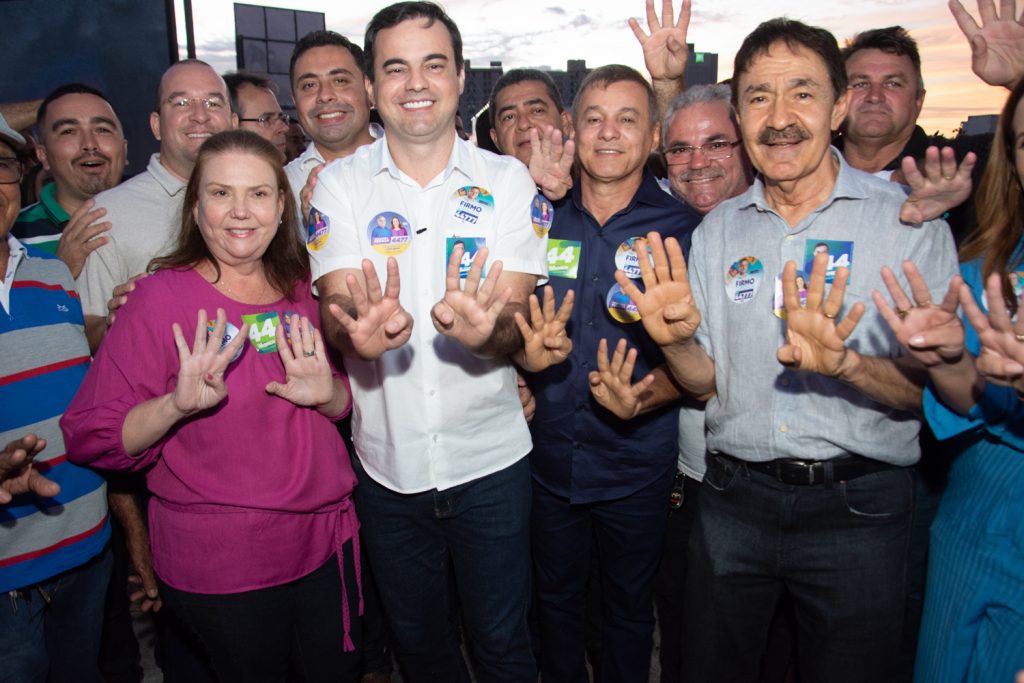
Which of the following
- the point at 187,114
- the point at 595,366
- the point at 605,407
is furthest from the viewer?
the point at 187,114

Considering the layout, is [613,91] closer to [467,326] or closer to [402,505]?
[467,326]

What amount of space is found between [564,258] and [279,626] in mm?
1580

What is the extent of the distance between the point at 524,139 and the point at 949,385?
2320mm

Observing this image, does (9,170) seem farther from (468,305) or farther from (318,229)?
(468,305)

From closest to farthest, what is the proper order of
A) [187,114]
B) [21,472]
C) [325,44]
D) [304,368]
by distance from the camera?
1. [21,472]
2. [304,368]
3. [187,114]
4. [325,44]

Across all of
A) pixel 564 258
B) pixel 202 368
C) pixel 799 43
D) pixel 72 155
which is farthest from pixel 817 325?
pixel 72 155

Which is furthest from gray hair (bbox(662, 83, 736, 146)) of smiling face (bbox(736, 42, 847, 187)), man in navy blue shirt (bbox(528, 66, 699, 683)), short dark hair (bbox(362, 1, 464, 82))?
short dark hair (bbox(362, 1, 464, 82))

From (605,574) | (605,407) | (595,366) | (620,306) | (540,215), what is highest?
(540,215)

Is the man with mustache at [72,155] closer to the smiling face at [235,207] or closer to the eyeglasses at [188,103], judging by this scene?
the eyeglasses at [188,103]

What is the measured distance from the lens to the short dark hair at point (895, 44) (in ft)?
10.2

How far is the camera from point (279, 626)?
7.04ft

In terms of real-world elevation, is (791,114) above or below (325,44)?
below

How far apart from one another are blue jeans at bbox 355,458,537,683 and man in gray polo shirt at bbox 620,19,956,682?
0.61 meters

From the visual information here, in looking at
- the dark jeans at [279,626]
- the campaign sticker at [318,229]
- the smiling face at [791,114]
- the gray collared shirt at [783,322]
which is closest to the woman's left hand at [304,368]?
the campaign sticker at [318,229]
